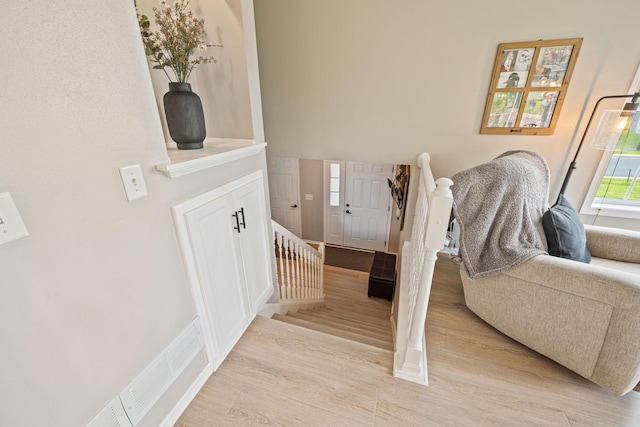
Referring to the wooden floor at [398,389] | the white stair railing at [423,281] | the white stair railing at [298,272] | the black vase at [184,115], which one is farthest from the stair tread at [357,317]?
the black vase at [184,115]

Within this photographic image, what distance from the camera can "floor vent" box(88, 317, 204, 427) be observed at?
0.98 meters

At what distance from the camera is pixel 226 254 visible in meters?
1.53

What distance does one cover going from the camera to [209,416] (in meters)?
1.30

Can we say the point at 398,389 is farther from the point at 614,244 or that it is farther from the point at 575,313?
the point at 614,244

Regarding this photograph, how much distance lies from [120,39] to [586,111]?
112 inches

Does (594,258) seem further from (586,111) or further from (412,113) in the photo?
(412,113)

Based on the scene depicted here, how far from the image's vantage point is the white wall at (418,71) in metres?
1.78

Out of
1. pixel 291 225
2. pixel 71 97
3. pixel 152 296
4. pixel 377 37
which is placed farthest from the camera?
pixel 291 225

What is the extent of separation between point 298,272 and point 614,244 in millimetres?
2530

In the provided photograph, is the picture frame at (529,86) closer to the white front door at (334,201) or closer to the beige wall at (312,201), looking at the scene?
the white front door at (334,201)

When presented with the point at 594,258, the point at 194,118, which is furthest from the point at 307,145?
the point at 594,258

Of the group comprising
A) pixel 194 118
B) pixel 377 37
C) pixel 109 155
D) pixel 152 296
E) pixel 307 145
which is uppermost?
pixel 377 37

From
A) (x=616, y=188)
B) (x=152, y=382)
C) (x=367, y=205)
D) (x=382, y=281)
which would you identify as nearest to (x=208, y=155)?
(x=152, y=382)

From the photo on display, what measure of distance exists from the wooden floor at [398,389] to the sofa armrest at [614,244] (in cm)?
88
